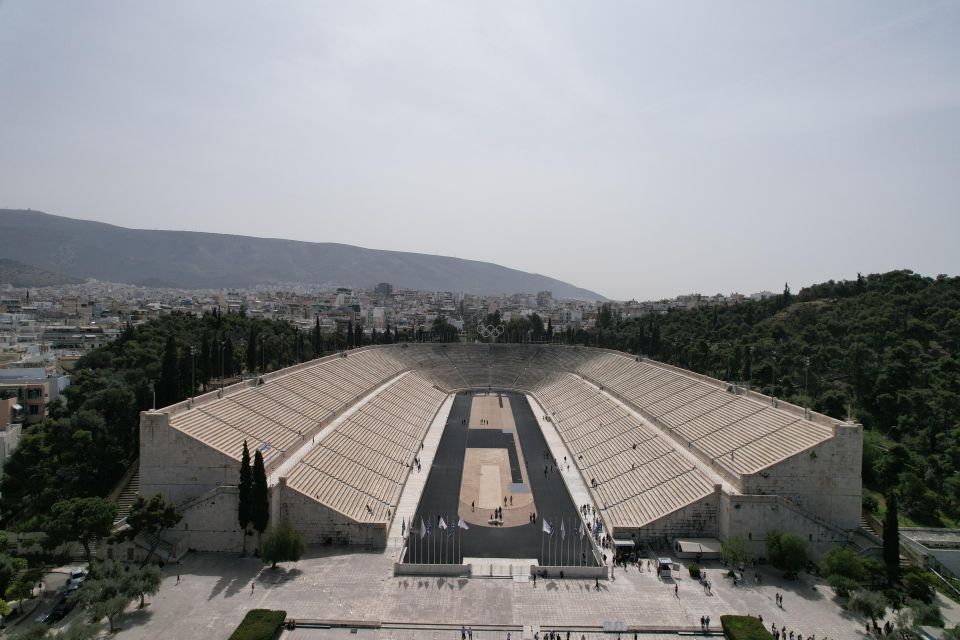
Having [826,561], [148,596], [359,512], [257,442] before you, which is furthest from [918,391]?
[148,596]

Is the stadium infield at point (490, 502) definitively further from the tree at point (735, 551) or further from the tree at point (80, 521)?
the tree at point (80, 521)

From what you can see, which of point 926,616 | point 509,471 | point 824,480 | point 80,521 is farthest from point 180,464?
point 926,616

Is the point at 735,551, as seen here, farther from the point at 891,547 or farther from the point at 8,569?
the point at 8,569

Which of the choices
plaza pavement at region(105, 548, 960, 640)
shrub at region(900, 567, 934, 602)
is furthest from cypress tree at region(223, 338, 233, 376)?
shrub at region(900, 567, 934, 602)

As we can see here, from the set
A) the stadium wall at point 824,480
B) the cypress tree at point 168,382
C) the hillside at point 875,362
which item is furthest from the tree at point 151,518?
the hillside at point 875,362

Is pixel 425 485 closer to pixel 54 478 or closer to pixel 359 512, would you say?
pixel 359 512

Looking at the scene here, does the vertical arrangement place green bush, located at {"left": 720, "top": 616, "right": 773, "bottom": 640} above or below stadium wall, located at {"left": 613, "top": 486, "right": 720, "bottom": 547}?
below

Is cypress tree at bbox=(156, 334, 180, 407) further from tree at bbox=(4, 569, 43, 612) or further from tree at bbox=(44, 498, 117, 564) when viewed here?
tree at bbox=(4, 569, 43, 612)
